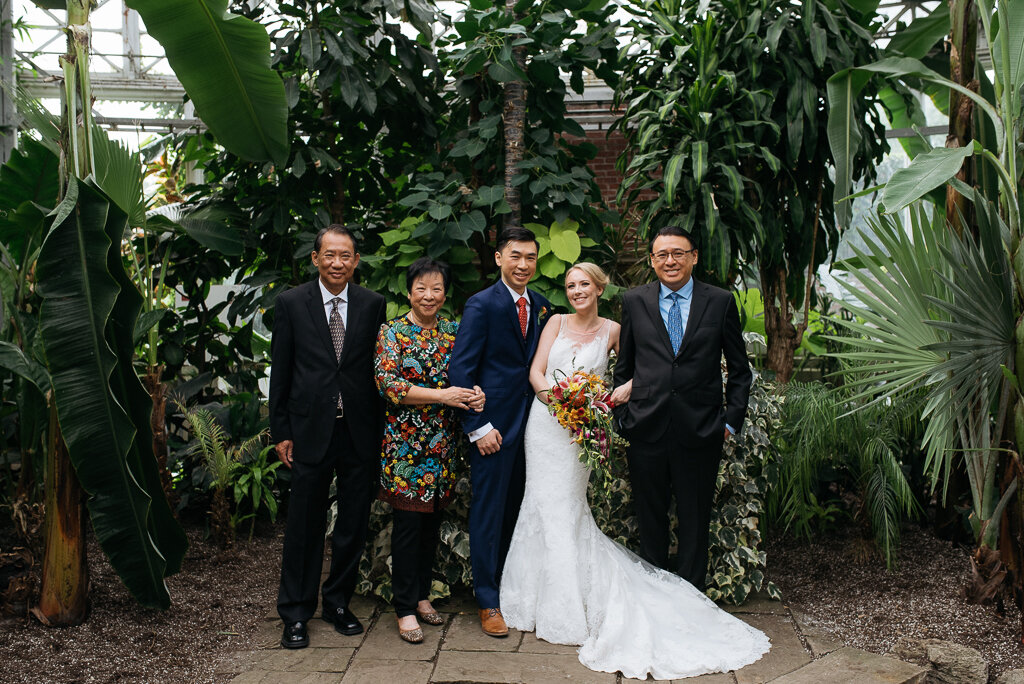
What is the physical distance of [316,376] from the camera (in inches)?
139

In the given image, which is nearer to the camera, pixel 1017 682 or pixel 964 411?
pixel 1017 682

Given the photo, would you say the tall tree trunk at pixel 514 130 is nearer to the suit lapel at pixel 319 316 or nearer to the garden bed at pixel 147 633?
the suit lapel at pixel 319 316

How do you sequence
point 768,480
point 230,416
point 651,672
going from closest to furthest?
1. point 651,672
2. point 768,480
3. point 230,416

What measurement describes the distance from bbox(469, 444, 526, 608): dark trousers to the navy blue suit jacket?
8 cm

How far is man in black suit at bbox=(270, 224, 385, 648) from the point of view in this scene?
3.53 metres

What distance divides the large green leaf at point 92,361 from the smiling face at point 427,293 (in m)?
1.17

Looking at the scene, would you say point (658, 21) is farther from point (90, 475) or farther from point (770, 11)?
point (90, 475)

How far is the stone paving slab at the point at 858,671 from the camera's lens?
3062 millimetres

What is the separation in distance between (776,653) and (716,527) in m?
0.70

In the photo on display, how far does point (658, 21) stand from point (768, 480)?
265cm

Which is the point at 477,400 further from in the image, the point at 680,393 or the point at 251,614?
the point at 251,614

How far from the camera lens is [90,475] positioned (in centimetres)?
333

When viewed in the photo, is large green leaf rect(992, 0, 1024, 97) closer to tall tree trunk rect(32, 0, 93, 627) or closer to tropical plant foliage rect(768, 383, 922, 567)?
tropical plant foliage rect(768, 383, 922, 567)

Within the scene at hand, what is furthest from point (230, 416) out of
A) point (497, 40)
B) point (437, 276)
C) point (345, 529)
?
point (497, 40)
